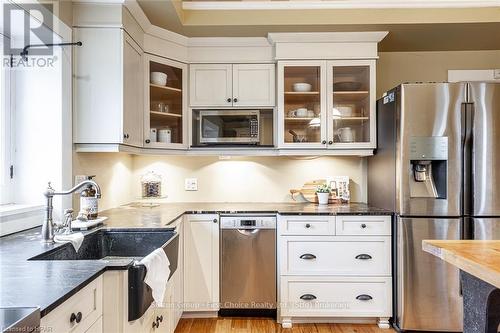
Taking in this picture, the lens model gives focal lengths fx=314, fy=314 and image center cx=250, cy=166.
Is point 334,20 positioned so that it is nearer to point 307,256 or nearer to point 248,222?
point 248,222

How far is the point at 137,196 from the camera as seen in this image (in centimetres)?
299

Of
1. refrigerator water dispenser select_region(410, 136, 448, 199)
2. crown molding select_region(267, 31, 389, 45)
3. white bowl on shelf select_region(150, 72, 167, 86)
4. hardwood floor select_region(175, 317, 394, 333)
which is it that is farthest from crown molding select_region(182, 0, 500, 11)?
hardwood floor select_region(175, 317, 394, 333)

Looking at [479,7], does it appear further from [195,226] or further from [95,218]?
[95,218]

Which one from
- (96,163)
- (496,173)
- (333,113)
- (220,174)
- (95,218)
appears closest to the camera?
(95,218)

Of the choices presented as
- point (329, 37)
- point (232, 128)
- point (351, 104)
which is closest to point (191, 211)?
point (232, 128)

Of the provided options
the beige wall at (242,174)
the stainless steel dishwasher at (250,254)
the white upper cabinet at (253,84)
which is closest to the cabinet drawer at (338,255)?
the stainless steel dishwasher at (250,254)

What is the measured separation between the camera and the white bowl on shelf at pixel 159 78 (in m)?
2.52

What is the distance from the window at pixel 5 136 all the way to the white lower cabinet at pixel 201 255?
3.74ft

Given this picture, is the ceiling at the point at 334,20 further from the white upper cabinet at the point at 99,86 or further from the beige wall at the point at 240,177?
the beige wall at the point at 240,177

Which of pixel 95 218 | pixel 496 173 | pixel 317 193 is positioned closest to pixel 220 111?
pixel 317 193

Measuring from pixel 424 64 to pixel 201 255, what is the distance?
2.67 meters

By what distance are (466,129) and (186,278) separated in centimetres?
231

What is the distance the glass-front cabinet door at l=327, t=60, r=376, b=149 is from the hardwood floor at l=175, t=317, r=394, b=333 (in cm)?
141

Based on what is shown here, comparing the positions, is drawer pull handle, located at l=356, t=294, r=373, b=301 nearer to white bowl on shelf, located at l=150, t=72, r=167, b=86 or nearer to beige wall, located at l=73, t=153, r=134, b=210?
beige wall, located at l=73, t=153, r=134, b=210
